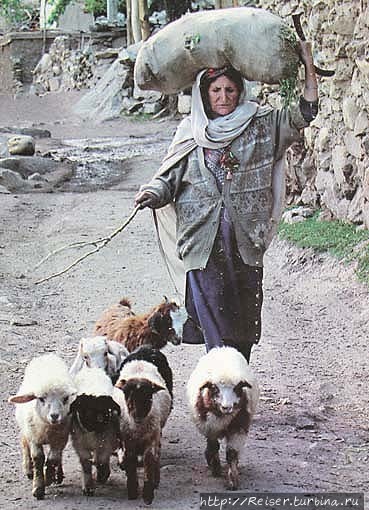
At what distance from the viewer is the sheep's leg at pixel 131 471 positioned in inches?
177

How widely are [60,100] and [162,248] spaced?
28421 millimetres

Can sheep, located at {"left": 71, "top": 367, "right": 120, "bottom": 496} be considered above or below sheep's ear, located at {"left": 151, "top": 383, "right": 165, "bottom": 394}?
below

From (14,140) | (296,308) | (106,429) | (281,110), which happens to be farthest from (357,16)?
(14,140)

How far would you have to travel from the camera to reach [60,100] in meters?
33.5

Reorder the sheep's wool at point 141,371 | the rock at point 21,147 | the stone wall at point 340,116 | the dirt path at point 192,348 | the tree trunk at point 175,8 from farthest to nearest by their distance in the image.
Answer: the tree trunk at point 175,8 → the rock at point 21,147 → the stone wall at point 340,116 → the dirt path at point 192,348 → the sheep's wool at point 141,371

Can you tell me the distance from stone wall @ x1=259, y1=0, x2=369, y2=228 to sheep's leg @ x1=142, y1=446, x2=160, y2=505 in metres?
5.66

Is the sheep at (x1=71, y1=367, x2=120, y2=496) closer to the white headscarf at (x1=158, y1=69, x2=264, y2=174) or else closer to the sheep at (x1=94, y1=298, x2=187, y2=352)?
the sheep at (x1=94, y1=298, x2=187, y2=352)

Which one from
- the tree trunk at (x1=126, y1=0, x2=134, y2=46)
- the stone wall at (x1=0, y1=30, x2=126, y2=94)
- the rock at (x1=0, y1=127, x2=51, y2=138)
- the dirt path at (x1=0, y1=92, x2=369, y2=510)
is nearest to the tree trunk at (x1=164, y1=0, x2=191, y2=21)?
the tree trunk at (x1=126, y1=0, x2=134, y2=46)

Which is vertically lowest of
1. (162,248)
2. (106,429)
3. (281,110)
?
(106,429)

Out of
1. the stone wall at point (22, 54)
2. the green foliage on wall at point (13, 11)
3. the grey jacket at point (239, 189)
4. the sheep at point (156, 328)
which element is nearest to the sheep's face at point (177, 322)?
the sheep at point (156, 328)

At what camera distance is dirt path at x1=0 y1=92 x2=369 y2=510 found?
4.83m

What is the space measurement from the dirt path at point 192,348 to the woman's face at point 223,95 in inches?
75.1

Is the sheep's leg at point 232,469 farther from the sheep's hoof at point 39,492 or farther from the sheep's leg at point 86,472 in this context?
the sheep's hoof at point 39,492

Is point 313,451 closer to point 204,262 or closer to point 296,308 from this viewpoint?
point 204,262
